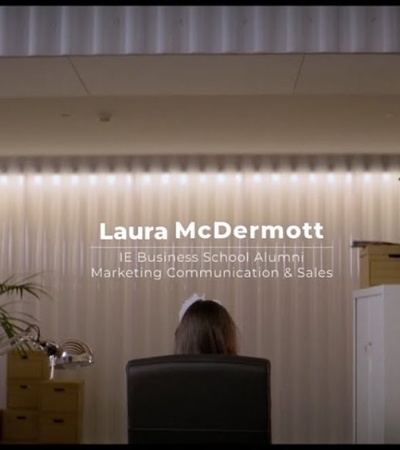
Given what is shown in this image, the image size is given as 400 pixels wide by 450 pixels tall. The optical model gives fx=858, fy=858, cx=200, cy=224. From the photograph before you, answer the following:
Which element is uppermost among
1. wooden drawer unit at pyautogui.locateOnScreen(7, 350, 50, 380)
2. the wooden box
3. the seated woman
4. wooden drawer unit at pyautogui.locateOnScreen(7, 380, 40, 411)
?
the wooden box

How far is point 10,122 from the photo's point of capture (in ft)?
20.4

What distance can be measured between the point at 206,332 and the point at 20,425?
417cm

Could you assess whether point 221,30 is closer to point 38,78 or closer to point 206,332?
point 38,78

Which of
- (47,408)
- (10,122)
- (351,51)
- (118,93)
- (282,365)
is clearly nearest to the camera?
(351,51)

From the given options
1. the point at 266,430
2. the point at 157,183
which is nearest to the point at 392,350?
the point at 266,430

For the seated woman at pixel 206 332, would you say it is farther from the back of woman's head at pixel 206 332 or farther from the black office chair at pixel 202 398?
the black office chair at pixel 202 398

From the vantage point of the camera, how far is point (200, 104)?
5.57 m

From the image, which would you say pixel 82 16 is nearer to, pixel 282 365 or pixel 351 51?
pixel 351 51

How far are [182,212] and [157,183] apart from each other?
347 millimetres

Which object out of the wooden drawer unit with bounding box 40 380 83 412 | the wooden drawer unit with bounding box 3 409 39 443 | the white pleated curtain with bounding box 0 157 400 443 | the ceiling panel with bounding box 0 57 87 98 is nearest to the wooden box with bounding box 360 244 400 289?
the ceiling panel with bounding box 0 57 87 98

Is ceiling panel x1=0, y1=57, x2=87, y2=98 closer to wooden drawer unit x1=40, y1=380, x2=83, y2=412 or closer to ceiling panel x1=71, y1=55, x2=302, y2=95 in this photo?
ceiling panel x1=71, y1=55, x2=302, y2=95

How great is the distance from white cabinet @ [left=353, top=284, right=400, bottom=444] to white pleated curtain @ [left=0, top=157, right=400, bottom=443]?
2.73 metres

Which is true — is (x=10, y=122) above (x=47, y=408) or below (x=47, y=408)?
above

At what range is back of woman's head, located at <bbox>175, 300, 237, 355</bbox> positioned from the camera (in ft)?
10.8
